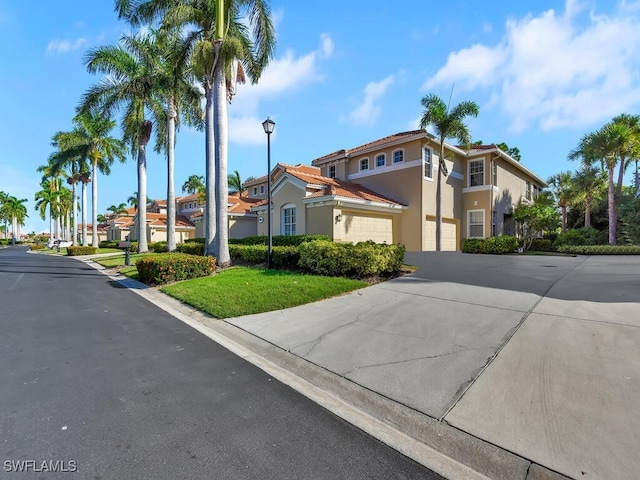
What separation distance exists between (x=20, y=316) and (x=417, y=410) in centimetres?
851

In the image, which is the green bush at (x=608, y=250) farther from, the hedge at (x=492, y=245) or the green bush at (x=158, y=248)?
the green bush at (x=158, y=248)

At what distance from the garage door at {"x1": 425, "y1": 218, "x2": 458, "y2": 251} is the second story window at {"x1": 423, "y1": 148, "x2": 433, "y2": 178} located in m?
3.04

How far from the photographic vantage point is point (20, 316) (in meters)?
7.25

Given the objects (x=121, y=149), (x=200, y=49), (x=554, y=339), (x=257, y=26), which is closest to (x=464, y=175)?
(x=257, y=26)

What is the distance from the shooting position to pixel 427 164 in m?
20.9

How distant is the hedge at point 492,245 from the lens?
19750 millimetres

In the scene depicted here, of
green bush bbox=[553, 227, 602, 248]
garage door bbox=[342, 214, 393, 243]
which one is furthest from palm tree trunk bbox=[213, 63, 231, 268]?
green bush bbox=[553, 227, 602, 248]

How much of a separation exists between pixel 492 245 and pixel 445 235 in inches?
145

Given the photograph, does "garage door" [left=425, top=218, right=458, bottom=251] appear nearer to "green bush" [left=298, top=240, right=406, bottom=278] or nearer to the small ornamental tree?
the small ornamental tree

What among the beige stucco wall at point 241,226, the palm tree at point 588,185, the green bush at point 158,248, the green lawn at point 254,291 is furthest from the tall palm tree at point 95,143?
the palm tree at point 588,185

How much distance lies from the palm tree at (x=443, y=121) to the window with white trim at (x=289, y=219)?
883 cm

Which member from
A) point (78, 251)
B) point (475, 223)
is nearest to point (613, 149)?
point (475, 223)

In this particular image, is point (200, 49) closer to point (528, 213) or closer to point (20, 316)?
point (20, 316)

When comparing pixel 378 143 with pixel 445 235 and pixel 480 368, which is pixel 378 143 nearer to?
pixel 445 235
